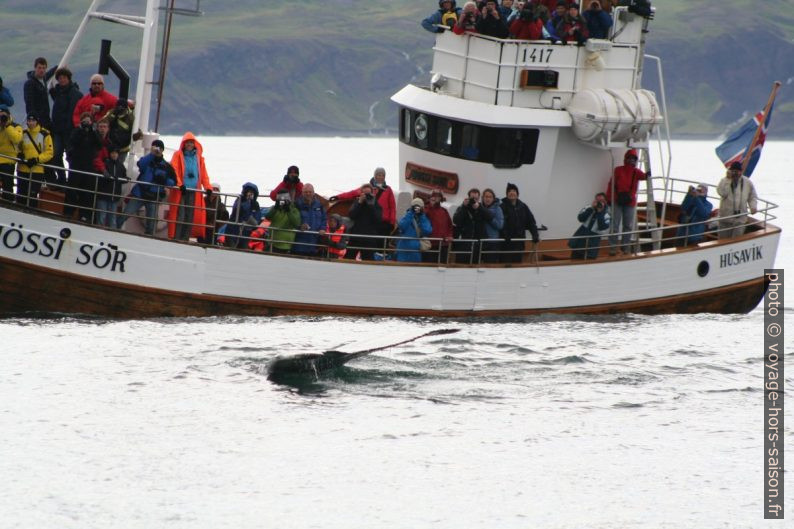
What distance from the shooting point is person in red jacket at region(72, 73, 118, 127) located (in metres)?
19.1

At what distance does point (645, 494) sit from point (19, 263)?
971 cm

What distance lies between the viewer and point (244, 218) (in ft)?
64.2

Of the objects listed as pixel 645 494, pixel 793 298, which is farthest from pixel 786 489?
pixel 793 298

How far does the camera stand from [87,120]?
18.6 m

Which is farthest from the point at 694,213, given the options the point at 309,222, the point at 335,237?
the point at 309,222

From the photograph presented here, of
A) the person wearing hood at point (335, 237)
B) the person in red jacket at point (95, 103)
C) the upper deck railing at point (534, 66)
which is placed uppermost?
the upper deck railing at point (534, 66)

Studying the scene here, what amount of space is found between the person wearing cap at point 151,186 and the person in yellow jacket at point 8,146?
111 centimetres

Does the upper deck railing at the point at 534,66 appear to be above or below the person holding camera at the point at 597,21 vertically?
below

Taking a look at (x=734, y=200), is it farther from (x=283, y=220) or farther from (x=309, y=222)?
(x=283, y=220)

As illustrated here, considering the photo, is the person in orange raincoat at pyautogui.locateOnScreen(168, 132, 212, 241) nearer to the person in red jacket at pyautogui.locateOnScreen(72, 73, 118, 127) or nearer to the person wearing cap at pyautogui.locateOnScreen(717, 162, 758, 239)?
the person in red jacket at pyautogui.locateOnScreen(72, 73, 118, 127)

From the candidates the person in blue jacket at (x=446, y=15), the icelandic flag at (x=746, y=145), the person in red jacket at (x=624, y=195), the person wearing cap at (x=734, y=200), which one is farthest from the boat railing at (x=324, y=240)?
the person in blue jacket at (x=446, y=15)

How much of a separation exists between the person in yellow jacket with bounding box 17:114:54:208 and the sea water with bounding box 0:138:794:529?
2.09 m

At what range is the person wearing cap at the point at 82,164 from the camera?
1864 centimetres

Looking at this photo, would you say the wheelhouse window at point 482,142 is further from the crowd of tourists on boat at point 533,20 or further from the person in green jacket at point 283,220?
the person in green jacket at point 283,220
